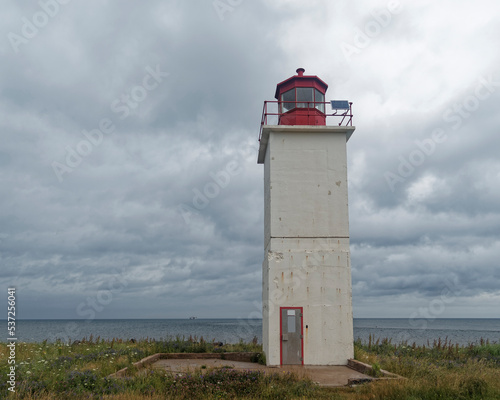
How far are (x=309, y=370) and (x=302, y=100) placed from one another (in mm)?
9591

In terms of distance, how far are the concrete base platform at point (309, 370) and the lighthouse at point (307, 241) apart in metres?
0.67

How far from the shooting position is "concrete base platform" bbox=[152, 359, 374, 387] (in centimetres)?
1083

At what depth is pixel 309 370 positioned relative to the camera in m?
12.8

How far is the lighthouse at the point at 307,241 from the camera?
46.5 feet

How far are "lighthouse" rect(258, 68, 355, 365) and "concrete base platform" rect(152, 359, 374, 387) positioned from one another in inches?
26.3

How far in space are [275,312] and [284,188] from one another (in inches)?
165

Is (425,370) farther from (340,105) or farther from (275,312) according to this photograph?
(340,105)

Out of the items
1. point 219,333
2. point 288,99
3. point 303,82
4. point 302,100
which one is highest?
point 303,82

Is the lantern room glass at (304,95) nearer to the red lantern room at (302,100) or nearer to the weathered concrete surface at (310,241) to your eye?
the red lantern room at (302,100)

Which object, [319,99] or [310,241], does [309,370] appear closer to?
[310,241]

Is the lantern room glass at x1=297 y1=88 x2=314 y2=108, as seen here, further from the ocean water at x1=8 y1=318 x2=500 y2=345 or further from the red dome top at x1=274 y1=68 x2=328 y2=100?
the ocean water at x1=8 y1=318 x2=500 y2=345

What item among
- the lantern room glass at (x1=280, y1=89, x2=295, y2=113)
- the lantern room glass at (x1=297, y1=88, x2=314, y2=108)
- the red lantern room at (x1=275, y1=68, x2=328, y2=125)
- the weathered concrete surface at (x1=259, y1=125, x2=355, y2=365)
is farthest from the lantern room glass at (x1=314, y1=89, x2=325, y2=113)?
the weathered concrete surface at (x1=259, y1=125, x2=355, y2=365)

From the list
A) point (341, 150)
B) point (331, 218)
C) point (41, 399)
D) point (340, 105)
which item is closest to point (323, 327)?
point (331, 218)

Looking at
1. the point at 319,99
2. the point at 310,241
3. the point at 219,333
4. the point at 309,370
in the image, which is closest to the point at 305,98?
the point at 319,99
